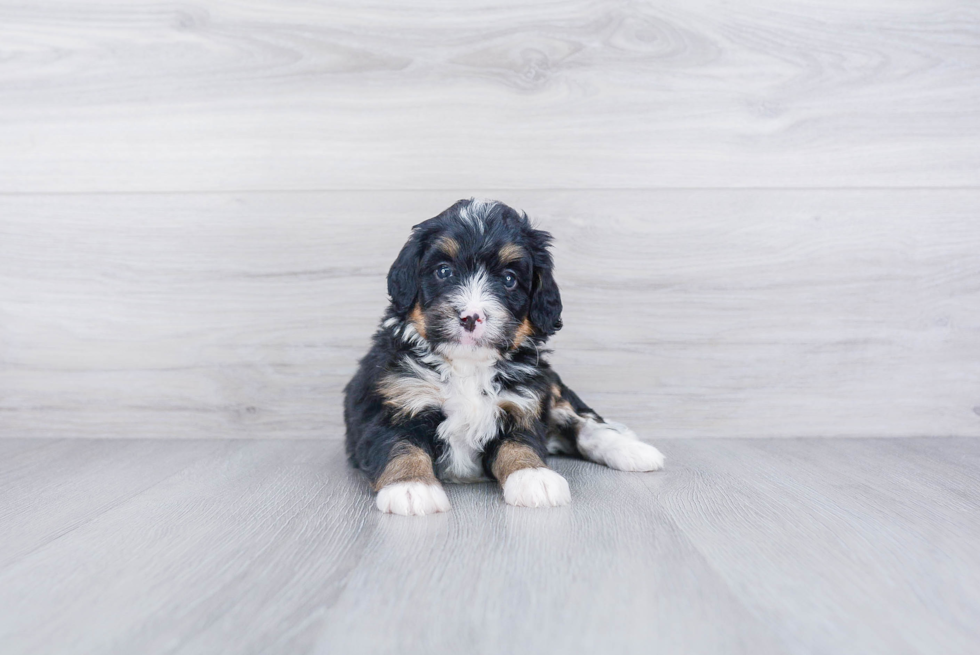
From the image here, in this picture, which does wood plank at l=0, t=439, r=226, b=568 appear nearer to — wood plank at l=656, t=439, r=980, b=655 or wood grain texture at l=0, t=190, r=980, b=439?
wood grain texture at l=0, t=190, r=980, b=439

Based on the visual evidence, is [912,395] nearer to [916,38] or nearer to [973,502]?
[973,502]

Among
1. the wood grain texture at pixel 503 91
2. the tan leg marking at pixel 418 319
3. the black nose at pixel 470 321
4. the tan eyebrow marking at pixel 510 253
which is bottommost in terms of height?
the tan leg marking at pixel 418 319

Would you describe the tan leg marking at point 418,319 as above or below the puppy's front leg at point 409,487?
above

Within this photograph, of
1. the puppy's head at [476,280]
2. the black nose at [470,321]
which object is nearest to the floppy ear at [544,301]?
the puppy's head at [476,280]

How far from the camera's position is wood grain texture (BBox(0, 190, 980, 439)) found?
274 centimetres

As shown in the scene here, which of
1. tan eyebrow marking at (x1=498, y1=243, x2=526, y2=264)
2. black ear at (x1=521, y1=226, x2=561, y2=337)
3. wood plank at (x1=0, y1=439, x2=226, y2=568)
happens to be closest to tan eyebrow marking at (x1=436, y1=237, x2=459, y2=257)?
tan eyebrow marking at (x1=498, y1=243, x2=526, y2=264)

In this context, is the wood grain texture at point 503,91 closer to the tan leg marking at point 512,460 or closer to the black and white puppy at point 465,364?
the black and white puppy at point 465,364

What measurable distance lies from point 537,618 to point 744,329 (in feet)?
6.41

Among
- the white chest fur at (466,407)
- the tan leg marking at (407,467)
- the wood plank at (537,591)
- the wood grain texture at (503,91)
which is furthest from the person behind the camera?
the wood grain texture at (503,91)

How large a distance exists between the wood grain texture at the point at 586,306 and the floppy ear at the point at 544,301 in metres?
0.74

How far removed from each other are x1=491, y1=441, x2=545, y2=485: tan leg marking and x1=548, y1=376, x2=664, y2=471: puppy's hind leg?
1.14 ft

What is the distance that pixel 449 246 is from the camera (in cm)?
188

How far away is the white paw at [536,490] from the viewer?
5.72ft

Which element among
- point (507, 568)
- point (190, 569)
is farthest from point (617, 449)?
point (190, 569)
